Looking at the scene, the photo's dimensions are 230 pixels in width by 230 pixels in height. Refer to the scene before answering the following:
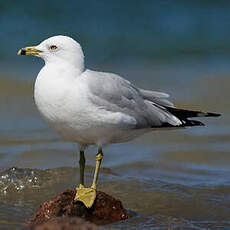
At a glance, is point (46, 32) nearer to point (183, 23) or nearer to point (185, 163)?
point (183, 23)

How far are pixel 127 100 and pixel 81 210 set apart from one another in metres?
1.12

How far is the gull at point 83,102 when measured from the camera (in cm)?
595

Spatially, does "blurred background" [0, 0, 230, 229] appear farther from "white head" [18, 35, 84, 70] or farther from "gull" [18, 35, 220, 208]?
"white head" [18, 35, 84, 70]

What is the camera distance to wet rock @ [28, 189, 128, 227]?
6255 mm

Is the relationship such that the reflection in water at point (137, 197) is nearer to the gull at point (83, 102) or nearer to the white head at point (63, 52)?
the gull at point (83, 102)

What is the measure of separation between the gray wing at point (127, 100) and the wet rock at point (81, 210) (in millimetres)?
788

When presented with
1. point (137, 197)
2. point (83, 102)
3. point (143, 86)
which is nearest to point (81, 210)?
point (83, 102)

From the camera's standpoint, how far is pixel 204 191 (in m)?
7.90

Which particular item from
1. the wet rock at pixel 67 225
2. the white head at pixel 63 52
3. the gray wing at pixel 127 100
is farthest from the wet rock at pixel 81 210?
the wet rock at pixel 67 225

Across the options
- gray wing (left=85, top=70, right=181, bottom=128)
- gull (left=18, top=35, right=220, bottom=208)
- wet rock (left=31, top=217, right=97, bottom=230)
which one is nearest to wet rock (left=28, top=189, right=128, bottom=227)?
gull (left=18, top=35, right=220, bottom=208)

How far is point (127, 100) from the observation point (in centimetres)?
652

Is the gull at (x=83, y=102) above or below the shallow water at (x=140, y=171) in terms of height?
above

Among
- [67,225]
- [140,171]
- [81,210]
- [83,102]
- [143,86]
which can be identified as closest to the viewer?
[67,225]

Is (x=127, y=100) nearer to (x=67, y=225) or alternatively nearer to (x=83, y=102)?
(x=83, y=102)
